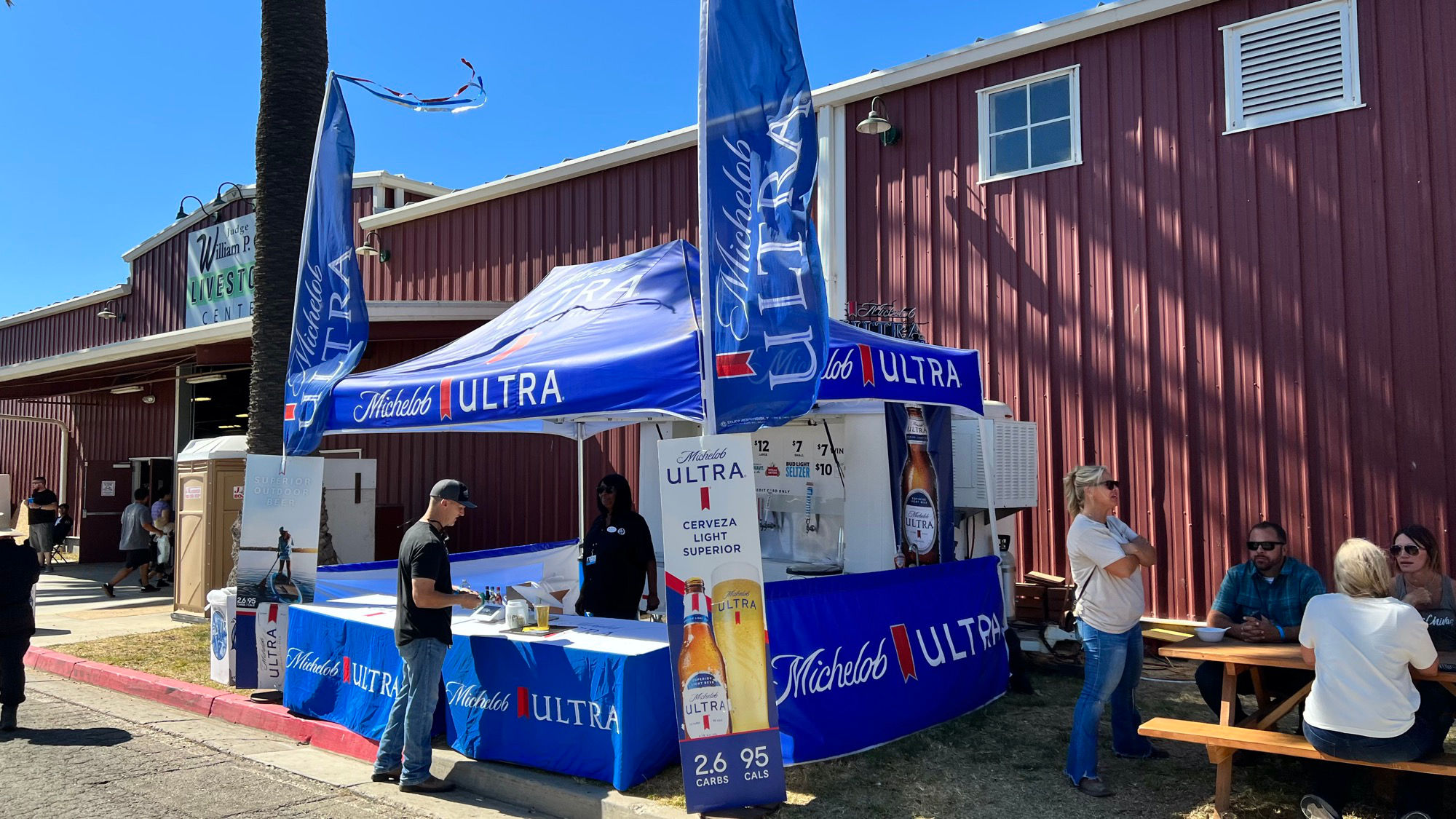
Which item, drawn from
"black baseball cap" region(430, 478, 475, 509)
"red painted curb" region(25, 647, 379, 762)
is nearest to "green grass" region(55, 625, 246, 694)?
"red painted curb" region(25, 647, 379, 762)

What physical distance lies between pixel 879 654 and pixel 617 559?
214 cm

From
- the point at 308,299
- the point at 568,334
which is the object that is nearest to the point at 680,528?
the point at 568,334

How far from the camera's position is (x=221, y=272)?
2014cm

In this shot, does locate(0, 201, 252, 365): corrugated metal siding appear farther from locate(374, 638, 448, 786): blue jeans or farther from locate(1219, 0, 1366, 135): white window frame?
locate(1219, 0, 1366, 135): white window frame

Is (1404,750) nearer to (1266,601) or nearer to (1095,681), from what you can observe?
(1095,681)

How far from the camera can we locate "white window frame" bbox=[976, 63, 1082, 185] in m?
9.86

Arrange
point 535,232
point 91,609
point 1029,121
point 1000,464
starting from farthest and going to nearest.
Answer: point 535,232 < point 91,609 < point 1029,121 < point 1000,464

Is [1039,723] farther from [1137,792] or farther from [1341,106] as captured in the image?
[1341,106]

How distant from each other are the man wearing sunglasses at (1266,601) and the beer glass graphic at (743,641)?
104 inches

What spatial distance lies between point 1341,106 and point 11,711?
37.0ft

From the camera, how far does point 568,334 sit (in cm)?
684

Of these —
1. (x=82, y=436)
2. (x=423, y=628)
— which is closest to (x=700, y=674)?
(x=423, y=628)

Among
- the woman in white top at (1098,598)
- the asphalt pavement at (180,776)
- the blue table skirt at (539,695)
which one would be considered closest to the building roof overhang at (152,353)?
the asphalt pavement at (180,776)

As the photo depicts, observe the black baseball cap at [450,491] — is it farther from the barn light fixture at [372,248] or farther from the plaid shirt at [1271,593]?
the barn light fixture at [372,248]
